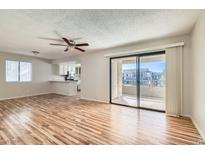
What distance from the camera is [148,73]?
5660 mm

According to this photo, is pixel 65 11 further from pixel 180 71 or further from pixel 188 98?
pixel 188 98

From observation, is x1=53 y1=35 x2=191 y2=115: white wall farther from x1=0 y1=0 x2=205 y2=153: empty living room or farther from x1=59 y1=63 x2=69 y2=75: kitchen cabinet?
x1=59 y1=63 x2=69 y2=75: kitchen cabinet

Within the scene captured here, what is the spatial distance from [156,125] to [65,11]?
125 inches

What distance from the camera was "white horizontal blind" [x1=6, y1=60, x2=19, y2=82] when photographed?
21.8 feet

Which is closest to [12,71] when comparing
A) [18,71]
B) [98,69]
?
[18,71]

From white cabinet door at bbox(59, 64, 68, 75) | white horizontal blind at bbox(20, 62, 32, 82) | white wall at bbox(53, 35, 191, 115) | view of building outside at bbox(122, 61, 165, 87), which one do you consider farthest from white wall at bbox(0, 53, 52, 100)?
view of building outside at bbox(122, 61, 165, 87)

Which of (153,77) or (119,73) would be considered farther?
(119,73)

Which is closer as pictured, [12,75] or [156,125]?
[156,125]

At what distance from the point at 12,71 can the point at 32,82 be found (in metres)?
1.19

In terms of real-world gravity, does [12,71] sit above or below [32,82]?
above

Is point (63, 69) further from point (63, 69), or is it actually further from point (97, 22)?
point (97, 22)
